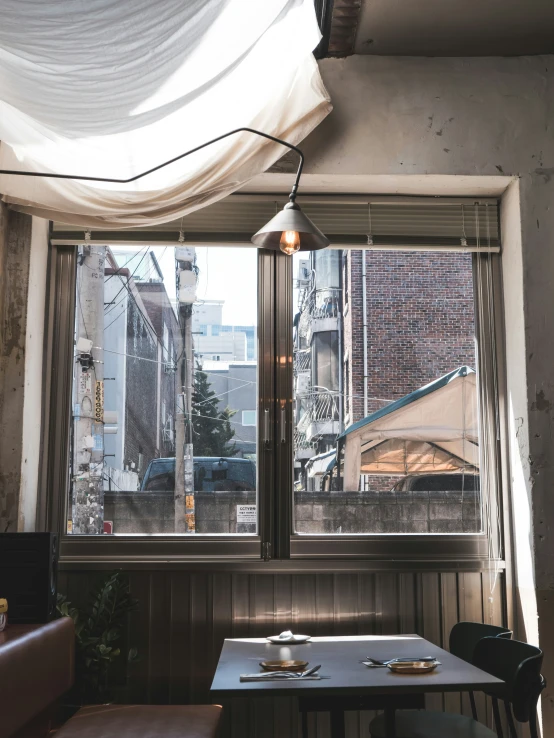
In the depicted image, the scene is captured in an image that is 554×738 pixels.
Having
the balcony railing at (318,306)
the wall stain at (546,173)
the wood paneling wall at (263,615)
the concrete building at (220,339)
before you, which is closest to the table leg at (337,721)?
the wood paneling wall at (263,615)

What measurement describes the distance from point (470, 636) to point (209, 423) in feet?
5.47

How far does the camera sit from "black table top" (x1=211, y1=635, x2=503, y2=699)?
7.87 ft

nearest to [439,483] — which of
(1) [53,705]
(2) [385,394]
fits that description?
(2) [385,394]

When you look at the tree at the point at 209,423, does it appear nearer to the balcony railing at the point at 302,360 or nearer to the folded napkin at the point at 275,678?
the balcony railing at the point at 302,360

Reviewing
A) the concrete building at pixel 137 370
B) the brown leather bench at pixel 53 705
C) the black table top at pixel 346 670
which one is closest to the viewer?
the black table top at pixel 346 670

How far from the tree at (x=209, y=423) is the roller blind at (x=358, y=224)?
31.3 inches

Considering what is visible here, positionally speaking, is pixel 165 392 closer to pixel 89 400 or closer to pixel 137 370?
pixel 137 370

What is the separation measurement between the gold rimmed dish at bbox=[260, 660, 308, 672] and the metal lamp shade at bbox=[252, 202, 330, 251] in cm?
162

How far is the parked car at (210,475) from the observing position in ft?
13.0

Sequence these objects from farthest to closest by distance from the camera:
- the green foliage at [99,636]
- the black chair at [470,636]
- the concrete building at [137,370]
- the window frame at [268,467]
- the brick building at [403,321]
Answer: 1. the brick building at [403,321]
2. the concrete building at [137,370]
3. the window frame at [268,467]
4. the green foliage at [99,636]
5. the black chair at [470,636]

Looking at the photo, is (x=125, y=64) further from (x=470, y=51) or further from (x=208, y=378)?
(x=470, y=51)

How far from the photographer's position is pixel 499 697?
2887 mm

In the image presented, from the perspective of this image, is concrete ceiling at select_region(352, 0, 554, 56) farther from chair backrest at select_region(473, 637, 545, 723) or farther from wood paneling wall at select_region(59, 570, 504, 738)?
chair backrest at select_region(473, 637, 545, 723)

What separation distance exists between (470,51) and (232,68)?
4.67 ft
